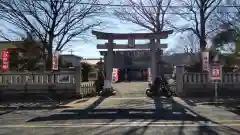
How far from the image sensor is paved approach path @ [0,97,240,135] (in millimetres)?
10555

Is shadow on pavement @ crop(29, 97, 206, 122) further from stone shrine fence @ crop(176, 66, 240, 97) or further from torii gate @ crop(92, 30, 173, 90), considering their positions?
torii gate @ crop(92, 30, 173, 90)

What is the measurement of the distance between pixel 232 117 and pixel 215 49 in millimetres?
18372

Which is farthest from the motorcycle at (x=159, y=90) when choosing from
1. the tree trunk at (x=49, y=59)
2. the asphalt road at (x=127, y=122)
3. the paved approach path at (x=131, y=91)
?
the tree trunk at (x=49, y=59)

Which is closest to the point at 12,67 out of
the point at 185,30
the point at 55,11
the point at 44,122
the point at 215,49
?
the point at 55,11

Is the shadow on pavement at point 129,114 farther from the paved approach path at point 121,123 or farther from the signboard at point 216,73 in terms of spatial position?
the signboard at point 216,73

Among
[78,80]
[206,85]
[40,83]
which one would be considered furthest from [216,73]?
[40,83]

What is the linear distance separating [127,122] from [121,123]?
329mm

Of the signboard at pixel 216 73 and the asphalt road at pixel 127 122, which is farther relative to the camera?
the signboard at pixel 216 73

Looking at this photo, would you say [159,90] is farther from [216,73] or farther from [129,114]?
[129,114]

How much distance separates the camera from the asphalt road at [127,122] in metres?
10.6

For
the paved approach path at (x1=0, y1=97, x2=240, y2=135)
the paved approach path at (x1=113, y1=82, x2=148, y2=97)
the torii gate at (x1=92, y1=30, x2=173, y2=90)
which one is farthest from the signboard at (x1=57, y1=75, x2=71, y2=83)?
the paved approach path at (x1=0, y1=97, x2=240, y2=135)

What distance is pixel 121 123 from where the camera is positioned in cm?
1230

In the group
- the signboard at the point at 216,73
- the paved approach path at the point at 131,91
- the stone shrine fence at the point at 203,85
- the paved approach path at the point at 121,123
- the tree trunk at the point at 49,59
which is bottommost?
the paved approach path at the point at 121,123

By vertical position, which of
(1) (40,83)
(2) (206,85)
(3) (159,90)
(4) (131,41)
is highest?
(4) (131,41)
